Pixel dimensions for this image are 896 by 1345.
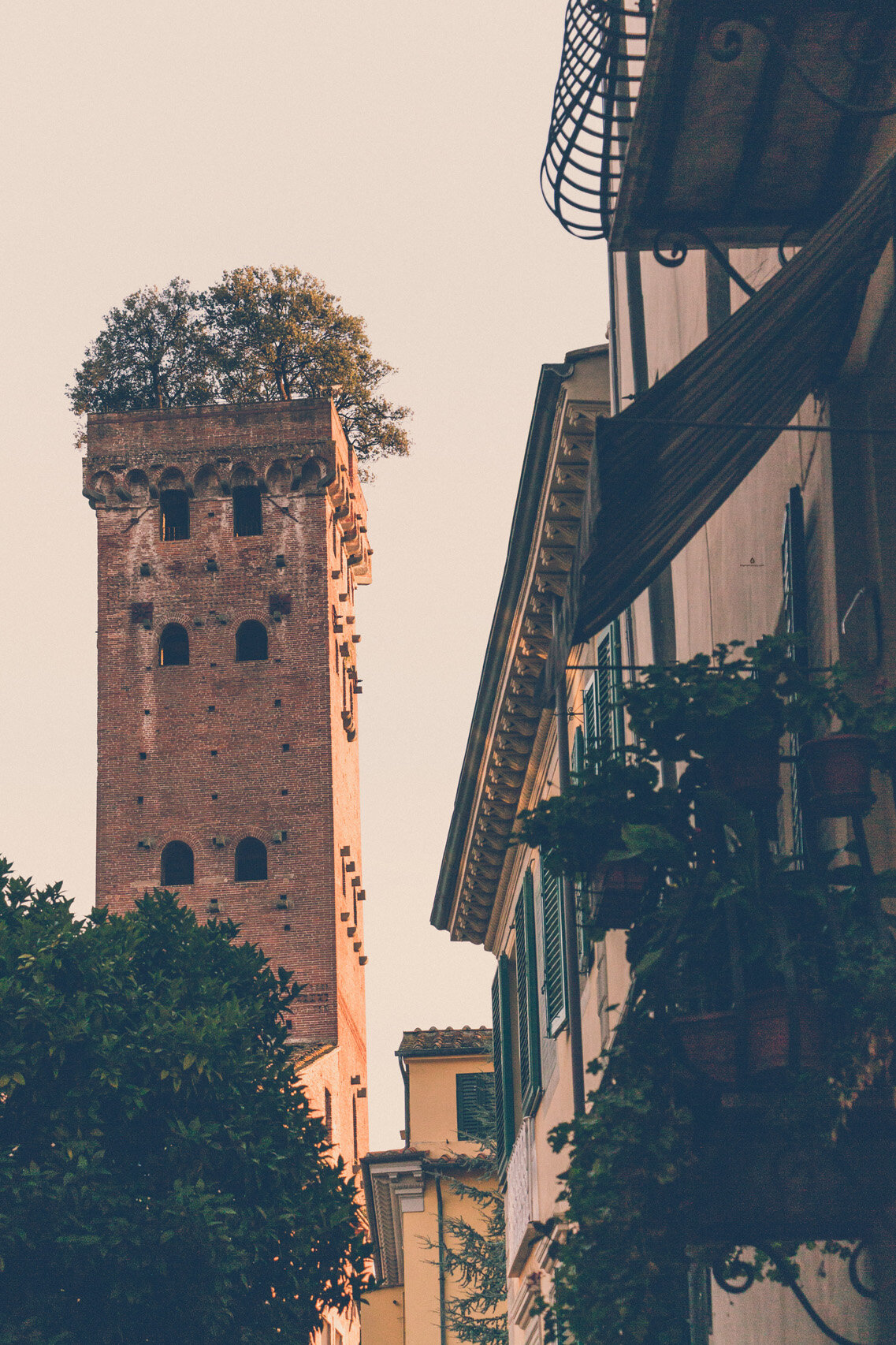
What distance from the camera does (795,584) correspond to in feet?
18.4

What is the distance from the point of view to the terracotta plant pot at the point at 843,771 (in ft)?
14.0

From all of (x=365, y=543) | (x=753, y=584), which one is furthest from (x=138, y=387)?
(x=753, y=584)

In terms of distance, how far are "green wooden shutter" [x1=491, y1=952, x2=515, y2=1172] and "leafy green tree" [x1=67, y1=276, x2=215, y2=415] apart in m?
33.9

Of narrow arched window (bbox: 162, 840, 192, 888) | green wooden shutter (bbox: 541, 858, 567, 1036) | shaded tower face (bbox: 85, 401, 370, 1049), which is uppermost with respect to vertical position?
shaded tower face (bbox: 85, 401, 370, 1049)

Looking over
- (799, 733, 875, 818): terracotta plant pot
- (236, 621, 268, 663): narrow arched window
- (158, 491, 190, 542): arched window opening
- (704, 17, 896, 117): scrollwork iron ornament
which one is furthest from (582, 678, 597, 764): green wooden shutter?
(158, 491, 190, 542): arched window opening

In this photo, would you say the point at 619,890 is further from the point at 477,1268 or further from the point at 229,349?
the point at 229,349

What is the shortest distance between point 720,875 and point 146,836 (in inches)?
1596

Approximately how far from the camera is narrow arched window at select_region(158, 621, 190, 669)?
4581 cm

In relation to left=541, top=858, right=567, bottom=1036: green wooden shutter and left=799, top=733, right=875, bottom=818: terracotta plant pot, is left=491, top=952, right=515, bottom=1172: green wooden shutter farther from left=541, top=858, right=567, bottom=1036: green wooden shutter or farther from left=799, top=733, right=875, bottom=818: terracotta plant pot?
left=799, top=733, right=875, bottom=818: terracotta plant pot

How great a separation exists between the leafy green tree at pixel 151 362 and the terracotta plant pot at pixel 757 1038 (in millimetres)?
45536

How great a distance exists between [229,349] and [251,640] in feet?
25.5

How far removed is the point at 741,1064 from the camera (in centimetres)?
407

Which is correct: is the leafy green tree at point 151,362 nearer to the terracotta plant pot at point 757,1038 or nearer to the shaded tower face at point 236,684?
the shaded tower face at point 236,684

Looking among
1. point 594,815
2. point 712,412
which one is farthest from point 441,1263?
point 712,412
